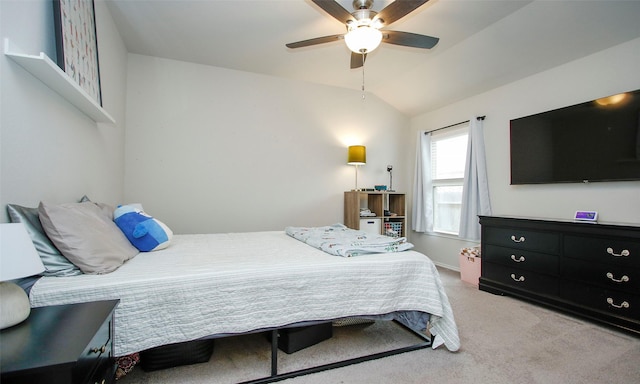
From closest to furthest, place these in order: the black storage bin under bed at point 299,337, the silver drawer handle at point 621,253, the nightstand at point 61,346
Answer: the nightstand at point 61,346, the black storage bin under bed at point 299,337, the silver drawer handle at point 621,253

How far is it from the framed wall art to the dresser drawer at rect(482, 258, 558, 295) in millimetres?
3797

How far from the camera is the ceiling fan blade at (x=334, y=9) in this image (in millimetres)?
1819

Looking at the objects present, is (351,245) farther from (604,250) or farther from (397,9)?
(604,250)

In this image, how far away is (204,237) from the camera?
102 inches

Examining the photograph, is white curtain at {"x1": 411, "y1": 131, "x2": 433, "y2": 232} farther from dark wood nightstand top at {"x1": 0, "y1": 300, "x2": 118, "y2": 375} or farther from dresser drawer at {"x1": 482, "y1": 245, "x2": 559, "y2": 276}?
dark wood nightstand top at {"x1": 0, "y1": 300, "x2": 118, "y2": 375}

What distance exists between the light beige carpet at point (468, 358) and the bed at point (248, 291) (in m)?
0.19

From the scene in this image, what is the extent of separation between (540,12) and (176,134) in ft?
12.3

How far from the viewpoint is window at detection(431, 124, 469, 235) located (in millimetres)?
3941

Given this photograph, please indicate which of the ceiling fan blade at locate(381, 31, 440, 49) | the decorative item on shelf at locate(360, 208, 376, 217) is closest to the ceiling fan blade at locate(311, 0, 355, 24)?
the ceiling fan blade at locate(381, 31, 440, 49)

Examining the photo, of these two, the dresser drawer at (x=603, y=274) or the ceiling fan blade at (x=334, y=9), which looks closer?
the ceiling fan blade at (x=334, y=9)

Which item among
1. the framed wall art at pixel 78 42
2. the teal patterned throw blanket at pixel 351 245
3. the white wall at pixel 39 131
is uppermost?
the framed wall art at pixel 78 42

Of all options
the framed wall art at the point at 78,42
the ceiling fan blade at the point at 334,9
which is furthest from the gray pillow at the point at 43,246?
the ceiling fan blade at the point at 334,9

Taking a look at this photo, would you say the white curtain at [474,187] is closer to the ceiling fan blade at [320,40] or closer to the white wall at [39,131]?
the ceiling fan blade at [320,40]

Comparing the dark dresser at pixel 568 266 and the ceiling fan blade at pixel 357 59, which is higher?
the ceiling fan blade at pixel 357 59
